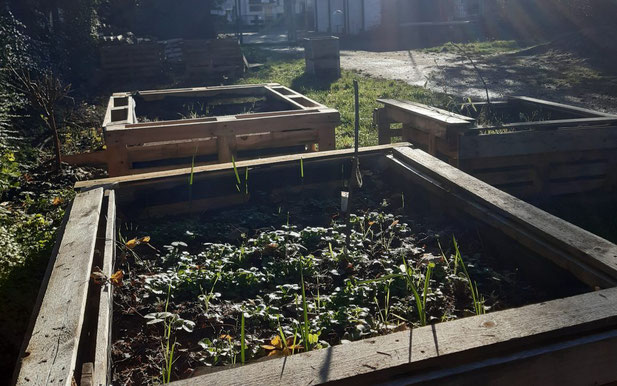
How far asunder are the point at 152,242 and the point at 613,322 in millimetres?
2286

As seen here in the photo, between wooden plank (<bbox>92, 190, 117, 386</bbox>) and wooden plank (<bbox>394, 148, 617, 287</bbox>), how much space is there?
5.45 feet

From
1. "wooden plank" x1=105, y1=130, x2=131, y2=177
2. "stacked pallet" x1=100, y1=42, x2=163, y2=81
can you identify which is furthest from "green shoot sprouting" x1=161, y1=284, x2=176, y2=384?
"stacked pallet" x1=100, y1=42, x2=163, y2=81

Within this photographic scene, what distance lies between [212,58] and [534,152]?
1251 centimetres

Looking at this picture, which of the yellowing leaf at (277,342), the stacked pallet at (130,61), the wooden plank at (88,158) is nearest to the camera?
the yellowing leaf at (277,342)

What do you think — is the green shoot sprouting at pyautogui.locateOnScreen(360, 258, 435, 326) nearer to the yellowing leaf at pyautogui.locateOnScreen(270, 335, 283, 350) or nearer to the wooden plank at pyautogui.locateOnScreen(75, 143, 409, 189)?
the yellowing leaf at pyautogui.locateOnScreen(270, 335, 283, 350)

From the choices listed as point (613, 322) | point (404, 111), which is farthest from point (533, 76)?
point (613, 322)

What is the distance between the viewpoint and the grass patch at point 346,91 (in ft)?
26.1

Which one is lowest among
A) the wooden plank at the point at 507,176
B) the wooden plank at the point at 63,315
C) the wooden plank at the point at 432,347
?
the wooden plank at the point at 507,176

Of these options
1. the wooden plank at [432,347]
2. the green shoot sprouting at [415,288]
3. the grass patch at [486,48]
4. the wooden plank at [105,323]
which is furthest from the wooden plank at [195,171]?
the grass patch at [486,48]

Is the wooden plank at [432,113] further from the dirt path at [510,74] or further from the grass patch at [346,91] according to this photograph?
the dirt path at [510,74]

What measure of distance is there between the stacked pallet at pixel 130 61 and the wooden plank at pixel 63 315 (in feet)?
43.2

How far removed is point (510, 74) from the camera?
47.0 ft

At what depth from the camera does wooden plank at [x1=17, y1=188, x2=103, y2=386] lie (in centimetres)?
156

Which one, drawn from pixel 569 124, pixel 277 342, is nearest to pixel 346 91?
pixel 569 124
